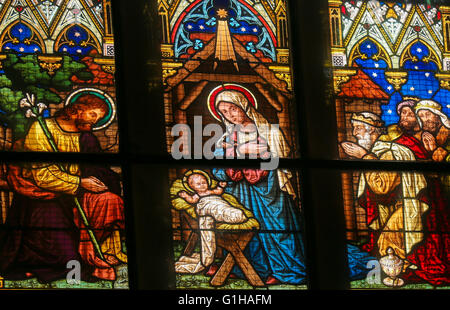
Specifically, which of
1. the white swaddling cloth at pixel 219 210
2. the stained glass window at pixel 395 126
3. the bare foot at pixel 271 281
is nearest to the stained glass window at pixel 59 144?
the white swaddling cloth at pixel 219 210

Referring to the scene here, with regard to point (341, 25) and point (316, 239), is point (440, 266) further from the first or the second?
point (341, 25)

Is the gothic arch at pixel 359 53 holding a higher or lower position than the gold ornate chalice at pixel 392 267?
higher

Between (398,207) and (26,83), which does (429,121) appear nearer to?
(398,207)

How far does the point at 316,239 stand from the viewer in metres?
6.39

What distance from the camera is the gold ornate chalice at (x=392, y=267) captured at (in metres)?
6.47

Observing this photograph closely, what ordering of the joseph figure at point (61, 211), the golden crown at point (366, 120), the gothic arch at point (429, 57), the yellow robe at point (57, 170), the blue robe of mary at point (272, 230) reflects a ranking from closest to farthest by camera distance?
the joseph figure at point (61, 211)
the yellow robe at point (57, 170)
the blue robe of mary at point (272, 230)
the golden crown at point (366, 120)
the gothic arch at point (429, 57)

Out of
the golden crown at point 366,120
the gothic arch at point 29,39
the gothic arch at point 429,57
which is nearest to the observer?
the gothic arch at point 29,39

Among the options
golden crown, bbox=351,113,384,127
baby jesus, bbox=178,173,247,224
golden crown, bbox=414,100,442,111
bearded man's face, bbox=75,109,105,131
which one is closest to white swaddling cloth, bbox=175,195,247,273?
baby jesus, bbox=178,173,247,224

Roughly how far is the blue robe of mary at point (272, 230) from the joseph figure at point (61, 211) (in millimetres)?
720

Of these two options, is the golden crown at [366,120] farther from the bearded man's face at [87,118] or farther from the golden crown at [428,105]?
the bearded man's face at [87,118]

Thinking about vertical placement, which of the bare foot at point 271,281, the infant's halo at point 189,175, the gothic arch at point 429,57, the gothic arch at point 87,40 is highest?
the gothic arch at point 87,40

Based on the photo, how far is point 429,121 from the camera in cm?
688

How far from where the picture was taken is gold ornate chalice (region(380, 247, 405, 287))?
6.47 metres
